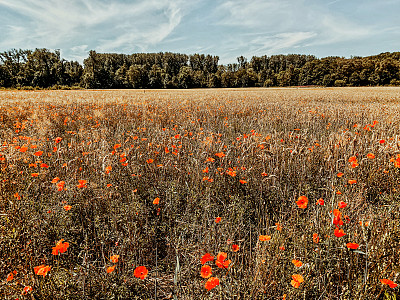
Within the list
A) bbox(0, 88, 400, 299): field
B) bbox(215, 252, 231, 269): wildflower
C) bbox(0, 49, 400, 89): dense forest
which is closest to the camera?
bbox(215, 252, 231, 269): wildflower

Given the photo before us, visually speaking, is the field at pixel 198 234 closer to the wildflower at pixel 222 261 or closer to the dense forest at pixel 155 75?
the wildflower at pixel 222 261

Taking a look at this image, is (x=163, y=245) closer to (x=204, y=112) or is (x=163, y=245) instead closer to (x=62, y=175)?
(x=62, y=175)

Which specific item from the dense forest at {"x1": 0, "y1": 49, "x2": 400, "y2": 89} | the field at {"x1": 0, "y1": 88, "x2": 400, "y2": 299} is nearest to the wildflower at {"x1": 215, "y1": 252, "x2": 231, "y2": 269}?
the field at {"x1": 0, "y1": 88, "x2": 400, "y2": 299}

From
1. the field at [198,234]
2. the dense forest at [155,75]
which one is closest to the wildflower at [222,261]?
the field at [198,234]

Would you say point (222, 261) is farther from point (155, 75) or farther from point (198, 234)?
point (155, 75)

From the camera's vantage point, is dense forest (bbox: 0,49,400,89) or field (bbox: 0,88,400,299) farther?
dense forest (bbox: 0,49,400,89)

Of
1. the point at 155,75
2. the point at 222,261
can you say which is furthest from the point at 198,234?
the point at 155,75

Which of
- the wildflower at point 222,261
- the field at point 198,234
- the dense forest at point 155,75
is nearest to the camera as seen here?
the wildflower at point 222,261

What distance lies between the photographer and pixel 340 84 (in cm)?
7338

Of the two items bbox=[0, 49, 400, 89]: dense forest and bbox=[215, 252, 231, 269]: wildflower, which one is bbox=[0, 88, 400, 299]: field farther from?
bbox=[0, 49, 400, 89]: dense forest

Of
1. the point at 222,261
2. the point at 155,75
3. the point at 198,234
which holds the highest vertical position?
the point at 155,75

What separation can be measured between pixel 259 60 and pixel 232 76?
3917 cm

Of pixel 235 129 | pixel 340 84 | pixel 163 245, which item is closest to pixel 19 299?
pixel 163 245

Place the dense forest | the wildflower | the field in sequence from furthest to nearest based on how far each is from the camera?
the dense forest → the field → the wildflower
